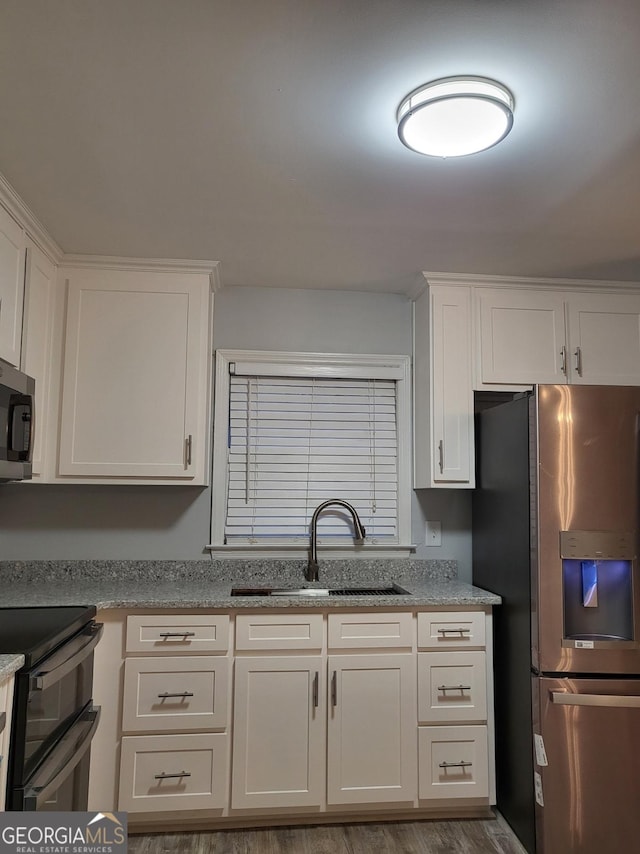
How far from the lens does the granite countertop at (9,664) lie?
145cm

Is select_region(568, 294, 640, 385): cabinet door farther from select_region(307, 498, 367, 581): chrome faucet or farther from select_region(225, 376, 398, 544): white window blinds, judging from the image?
select_region(307, 498, 367, 581): chrome faucet

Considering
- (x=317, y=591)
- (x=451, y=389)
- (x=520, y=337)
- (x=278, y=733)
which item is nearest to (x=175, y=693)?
(x=278, y=733)

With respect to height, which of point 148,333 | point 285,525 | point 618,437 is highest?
point 148,333

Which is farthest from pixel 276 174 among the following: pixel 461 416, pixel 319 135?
pixel 461 416

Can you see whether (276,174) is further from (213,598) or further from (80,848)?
(80,848)

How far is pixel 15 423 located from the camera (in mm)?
1959

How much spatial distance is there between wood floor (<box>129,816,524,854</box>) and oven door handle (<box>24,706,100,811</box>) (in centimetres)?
53

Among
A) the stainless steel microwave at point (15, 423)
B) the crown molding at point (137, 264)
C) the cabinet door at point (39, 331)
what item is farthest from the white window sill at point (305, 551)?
the crown molding at point (137, 264)

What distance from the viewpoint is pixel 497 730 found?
2.47 meters

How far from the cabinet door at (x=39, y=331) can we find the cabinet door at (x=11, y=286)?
63 mm

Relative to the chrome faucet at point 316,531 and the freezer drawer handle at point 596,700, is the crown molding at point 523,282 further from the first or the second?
the freezer drawer handle at point 596,700

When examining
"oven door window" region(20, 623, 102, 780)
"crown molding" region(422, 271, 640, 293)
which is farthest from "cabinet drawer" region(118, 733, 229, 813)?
"crown molding" region(422, 271, 640, 293)

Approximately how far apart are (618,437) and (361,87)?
1520 mm

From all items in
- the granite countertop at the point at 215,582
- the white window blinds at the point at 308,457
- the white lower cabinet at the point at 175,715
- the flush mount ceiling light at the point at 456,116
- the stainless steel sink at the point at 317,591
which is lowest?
the white lower cabinet at the point at 175,715
